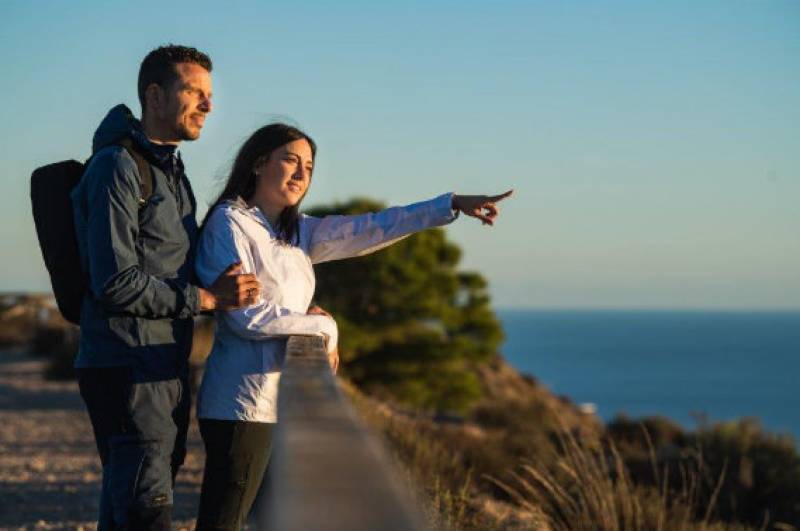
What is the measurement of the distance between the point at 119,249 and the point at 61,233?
1.00 feet

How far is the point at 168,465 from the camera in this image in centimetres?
355

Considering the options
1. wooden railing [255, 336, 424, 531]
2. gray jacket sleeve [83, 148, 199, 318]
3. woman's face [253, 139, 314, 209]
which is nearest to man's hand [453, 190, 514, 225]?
woman's face [253, 139, 314, 209]

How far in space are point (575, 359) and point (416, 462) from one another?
192867 millimetres

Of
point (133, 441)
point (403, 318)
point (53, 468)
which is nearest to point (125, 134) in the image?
point (133, 441)

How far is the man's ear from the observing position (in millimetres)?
3727

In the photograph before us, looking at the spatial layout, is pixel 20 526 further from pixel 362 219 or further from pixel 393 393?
pixel 393 393

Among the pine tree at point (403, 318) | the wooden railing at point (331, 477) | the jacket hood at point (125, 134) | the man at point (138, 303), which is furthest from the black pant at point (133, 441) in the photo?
the pine tree at point (403, 318)

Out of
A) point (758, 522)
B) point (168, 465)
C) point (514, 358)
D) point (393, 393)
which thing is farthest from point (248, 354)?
point (514, 358)

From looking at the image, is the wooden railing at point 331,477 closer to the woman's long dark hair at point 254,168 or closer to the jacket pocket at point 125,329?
the jacket pocket at point 125,329

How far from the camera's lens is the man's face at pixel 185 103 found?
3.70 metres

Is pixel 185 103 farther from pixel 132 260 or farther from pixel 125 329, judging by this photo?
pixel 125 329

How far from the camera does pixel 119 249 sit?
3344 millimetres

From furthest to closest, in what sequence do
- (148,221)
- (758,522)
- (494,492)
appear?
1. (758,522)
2. (494,492)
3. (148,221)

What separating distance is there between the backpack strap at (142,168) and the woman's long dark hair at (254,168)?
350 mm
